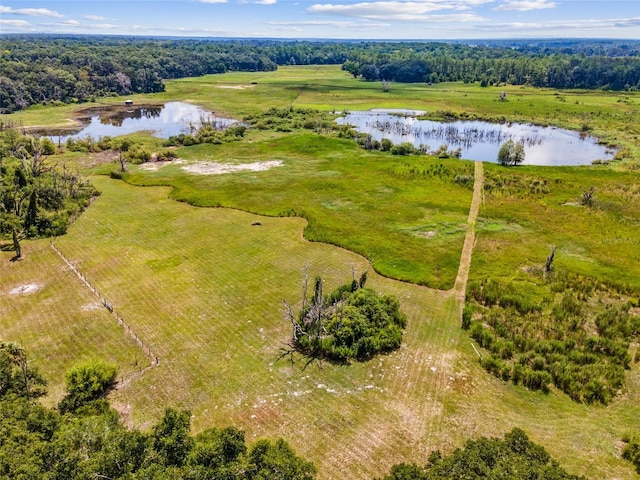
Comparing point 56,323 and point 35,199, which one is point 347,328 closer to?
point 56,323

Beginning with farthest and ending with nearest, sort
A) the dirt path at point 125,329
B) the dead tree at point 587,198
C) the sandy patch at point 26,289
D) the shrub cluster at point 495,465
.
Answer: the dead tree at point 587,198 → the sandy patch at point 26,289 → the dirt path at point 125,329 → the shrub cluster at point 495,465

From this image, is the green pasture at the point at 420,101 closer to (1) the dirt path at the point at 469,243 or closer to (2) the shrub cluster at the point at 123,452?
(1) the dirt path at the point at 469,243

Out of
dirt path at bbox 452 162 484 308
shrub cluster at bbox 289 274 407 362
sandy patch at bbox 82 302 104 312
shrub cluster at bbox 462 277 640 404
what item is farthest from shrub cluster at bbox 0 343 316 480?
dirt path at bbox 452 162 484 308

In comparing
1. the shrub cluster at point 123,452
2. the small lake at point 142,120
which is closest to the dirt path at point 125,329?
the shrub cluster at point 123,452

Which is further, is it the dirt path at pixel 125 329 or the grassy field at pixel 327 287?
the dirt path at pixel 125 329

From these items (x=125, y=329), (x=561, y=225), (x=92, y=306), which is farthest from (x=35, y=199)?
(x=561, y=225)
